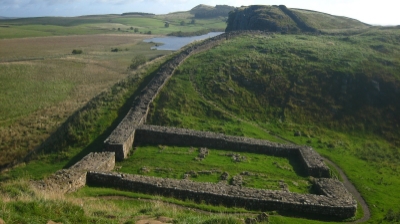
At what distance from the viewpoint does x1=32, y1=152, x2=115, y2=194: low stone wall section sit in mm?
19391

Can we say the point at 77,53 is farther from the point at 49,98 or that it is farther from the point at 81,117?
the point at 81,117

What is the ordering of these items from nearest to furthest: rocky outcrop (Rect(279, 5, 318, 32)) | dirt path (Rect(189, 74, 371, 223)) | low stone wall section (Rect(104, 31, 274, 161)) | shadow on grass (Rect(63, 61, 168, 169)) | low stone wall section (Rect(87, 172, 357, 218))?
low stone wall section (Rect(87, 172, 357, 218))
dirt path (Rect(189, 74, 371, 223))
low stone wall section (Rect(104, 31, 274, 161))
shadow on grass (Rect(63, 61, 168, 169))
rocky outcrop (Rect(279, 5, 318, 32))

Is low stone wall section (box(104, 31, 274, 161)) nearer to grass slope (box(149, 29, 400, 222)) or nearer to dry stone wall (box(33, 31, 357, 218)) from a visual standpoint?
dry stone wall (box(33, 31, 357, 218))

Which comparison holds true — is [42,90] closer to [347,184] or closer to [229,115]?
[229,115]

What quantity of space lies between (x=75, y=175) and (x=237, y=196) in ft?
33.6

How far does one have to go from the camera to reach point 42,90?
5559 centimetres

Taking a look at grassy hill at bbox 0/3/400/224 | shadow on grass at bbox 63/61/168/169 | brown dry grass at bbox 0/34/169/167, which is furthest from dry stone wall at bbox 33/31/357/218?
brown dry grass at bbox 0/34/169/167

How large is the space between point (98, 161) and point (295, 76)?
3140 cm

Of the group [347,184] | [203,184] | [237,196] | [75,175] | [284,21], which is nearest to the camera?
[237,196]

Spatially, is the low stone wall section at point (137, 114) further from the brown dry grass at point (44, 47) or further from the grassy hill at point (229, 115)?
the brown dry grass at point (44, 47)

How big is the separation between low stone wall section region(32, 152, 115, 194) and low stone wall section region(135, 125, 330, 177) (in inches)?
223

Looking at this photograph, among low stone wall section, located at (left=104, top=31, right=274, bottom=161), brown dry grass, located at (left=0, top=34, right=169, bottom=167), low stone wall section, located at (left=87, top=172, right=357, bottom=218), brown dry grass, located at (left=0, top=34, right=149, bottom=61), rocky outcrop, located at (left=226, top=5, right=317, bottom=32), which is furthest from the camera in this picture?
brown dry grass, located at (left=0, top=34, right=149, bottom=61)

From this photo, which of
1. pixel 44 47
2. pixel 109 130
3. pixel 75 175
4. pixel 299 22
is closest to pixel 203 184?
pixel 75 175

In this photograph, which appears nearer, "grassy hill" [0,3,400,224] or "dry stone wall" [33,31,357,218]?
"grassy hill" [0,3,400,224]
